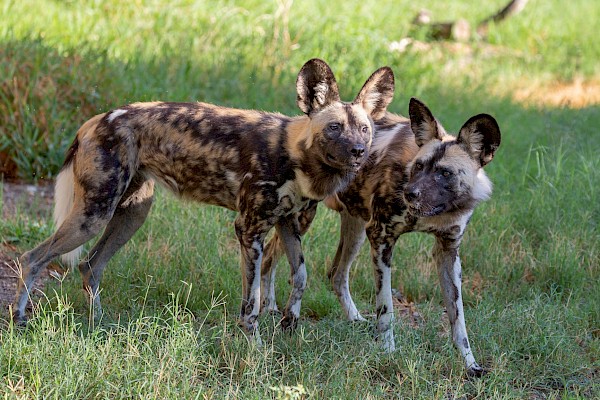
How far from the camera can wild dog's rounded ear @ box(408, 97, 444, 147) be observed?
323 cm

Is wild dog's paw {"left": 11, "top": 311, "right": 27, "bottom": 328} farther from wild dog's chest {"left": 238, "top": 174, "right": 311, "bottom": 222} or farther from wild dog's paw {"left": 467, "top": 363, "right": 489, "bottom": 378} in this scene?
wild dog's paw {"left": 467, "top": 363, "right": 489, "bottom": 378}

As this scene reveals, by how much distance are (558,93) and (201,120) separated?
5.83 m

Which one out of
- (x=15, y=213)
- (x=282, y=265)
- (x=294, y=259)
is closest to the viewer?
(x=294, y=259)

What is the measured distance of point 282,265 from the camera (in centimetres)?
411

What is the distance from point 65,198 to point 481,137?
5.28ft

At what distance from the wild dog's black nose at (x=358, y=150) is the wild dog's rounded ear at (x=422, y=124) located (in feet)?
0.81

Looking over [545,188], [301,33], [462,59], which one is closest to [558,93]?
[462,59]

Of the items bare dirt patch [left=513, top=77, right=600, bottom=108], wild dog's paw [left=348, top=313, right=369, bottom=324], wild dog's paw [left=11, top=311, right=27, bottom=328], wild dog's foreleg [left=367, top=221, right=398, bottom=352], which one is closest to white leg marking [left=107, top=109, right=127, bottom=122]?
wild dog's paw [left=11, top=311, right=27, bottom=328]

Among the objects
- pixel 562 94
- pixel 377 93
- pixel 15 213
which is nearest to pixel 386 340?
pixel 377 93

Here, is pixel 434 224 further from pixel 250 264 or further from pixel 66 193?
pixel 66 193

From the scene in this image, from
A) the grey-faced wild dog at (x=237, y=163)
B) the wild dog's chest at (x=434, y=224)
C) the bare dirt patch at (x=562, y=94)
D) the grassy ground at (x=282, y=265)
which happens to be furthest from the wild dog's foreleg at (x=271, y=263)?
the bare dirt patch at (x=562, y=94)

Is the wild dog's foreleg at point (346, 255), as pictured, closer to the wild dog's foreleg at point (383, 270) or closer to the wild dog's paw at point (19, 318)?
the wild dog's foreleg at point (383, 270)

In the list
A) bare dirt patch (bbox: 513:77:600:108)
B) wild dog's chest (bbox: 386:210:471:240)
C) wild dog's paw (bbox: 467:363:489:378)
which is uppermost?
wild dog's chest (bbox: 386:210:471:240)

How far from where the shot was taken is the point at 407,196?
3.13 m
